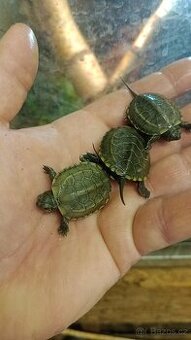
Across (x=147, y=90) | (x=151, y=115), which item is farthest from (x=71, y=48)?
(x=151, y=115)

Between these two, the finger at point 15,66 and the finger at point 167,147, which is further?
the finger at point 167,147

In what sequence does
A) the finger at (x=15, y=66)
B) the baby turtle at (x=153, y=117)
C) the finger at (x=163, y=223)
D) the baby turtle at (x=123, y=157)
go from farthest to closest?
the baby turtle at (x=153, y=117) → the baby turtle at (x=123, y=157) → the finger at (x=15, y=66) → the finger at (x=163, y=223)

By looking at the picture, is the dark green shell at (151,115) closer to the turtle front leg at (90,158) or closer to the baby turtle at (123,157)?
the baby turtle at (123,157)

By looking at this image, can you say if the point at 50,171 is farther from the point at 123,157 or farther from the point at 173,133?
the point at 173,133

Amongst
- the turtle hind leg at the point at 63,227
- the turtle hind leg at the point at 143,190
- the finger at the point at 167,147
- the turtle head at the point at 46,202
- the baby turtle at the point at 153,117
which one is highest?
the turtle head at the point at 46,202

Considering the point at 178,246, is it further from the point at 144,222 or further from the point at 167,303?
the point at 144,222

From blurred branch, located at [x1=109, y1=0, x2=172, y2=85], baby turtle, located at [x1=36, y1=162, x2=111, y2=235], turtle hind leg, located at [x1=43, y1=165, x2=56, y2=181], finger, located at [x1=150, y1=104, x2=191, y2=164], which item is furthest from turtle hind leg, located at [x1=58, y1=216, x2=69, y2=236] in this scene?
blurred branch, located at [x1=109, y1=0, x2=172, y2=85]

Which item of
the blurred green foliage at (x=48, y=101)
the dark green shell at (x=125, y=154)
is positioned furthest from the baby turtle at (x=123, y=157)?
the blurred green foliage at (x=48, y=101)
